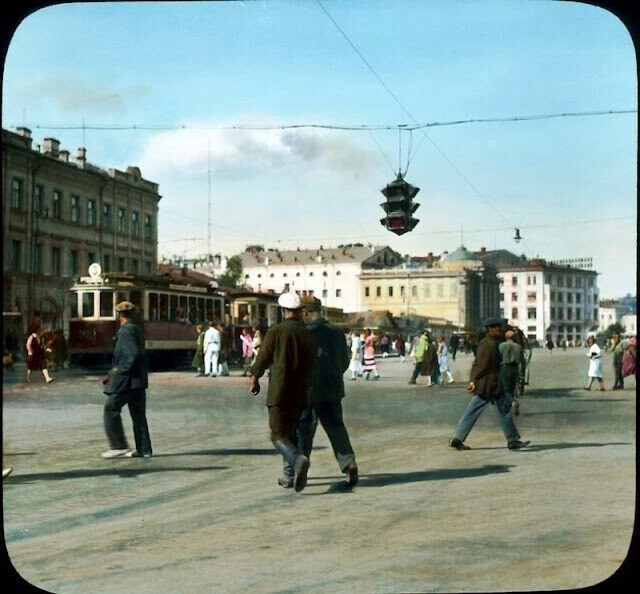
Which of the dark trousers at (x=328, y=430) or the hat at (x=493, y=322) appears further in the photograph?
the hat at (x=493, y=322)

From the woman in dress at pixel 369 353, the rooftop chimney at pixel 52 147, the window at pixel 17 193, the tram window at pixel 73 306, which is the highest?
the rooftop chimney at pixel 52 147

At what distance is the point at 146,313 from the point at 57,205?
1380mm

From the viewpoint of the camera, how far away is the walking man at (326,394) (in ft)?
18.3

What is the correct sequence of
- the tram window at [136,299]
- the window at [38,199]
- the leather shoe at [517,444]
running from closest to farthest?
the window at [38,199]
the tram window at [136,299]
the leather shoe at [517,444]

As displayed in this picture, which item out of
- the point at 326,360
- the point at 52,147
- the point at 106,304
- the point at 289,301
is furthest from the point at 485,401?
the point at 52,147

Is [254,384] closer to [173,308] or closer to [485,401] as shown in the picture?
[485,401]

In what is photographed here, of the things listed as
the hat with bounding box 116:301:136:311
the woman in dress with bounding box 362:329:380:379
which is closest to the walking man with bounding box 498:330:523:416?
the woman in dress with bounding box 362:329:380:379

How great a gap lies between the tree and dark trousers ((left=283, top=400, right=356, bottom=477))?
1.06 meters

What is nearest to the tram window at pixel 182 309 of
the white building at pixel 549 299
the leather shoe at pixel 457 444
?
the leather shoe at pixel 457 444

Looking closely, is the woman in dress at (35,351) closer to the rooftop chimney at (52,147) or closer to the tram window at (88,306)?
the tram window at (88,306)

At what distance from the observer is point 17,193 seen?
4629 mm

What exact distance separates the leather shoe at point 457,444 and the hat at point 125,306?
236 cm

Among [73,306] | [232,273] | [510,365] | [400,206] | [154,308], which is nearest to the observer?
[400,206]

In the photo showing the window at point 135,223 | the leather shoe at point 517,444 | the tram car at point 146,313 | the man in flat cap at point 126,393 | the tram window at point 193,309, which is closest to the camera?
the window at point 135,223
